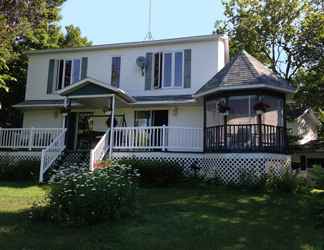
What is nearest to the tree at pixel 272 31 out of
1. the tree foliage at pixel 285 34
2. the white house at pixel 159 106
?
the tree foliage at pixel 285 34

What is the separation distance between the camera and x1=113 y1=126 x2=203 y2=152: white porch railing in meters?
15.0

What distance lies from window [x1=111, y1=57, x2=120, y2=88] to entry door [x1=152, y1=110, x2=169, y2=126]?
252 cm

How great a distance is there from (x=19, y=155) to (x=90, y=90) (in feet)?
14.5

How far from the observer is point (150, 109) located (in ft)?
57.4

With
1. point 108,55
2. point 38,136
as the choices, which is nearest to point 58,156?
point 38,136

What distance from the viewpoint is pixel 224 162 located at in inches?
545

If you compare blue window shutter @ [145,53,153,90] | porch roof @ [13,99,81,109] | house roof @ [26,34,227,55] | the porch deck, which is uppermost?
house roof @ [26,34,227,55]

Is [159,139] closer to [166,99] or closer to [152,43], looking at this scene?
[166,99]

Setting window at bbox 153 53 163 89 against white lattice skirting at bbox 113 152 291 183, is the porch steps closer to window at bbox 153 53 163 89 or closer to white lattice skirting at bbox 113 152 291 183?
white lattice skirting at bbox 113 152 291 183

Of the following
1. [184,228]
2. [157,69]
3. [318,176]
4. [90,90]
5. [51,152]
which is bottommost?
[184,228]

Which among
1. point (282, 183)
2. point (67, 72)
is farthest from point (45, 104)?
point (282, 183)

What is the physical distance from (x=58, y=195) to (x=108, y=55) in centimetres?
1183

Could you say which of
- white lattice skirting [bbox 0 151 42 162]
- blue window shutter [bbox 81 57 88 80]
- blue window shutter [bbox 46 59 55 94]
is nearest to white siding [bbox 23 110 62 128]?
blue window shutter [bbox 46 59 55 94]

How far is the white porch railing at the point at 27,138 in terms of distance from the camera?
16328mm
